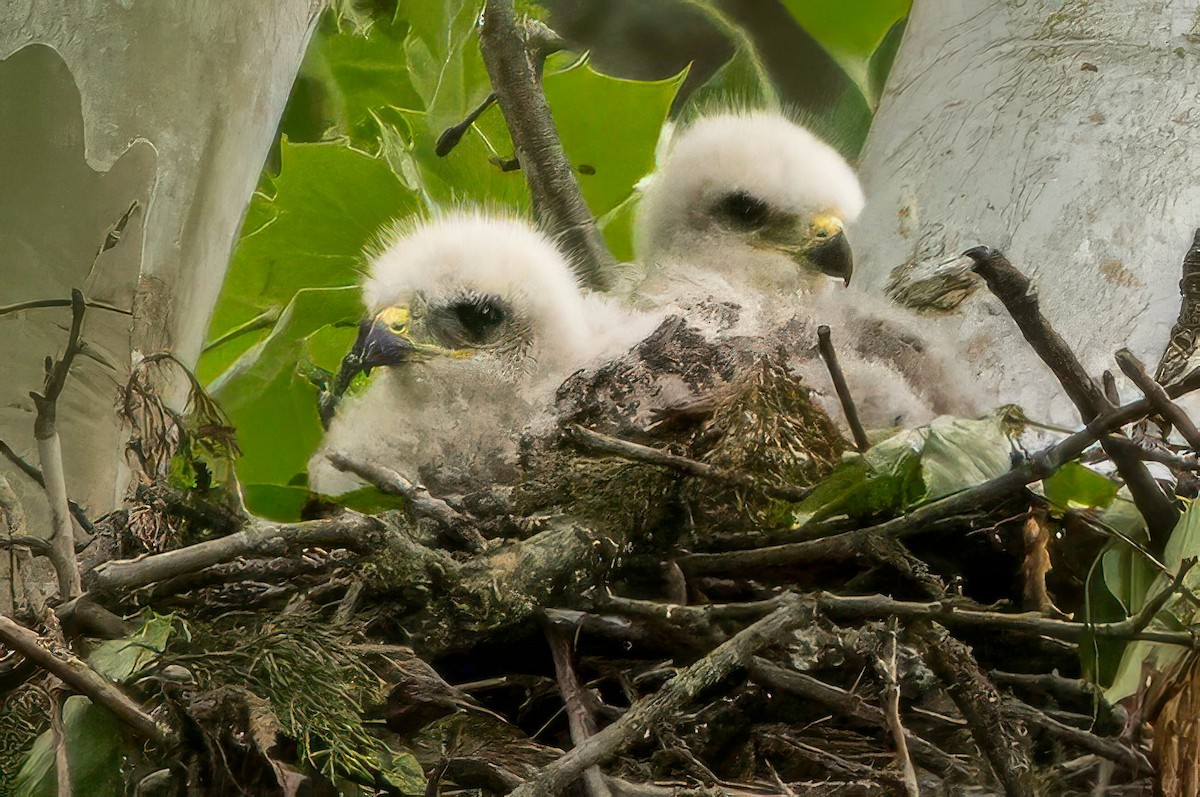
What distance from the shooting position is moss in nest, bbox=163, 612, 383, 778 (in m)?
0.64

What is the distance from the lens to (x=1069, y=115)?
80 centimetres

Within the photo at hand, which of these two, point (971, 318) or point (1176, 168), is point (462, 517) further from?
point (1176, 168)

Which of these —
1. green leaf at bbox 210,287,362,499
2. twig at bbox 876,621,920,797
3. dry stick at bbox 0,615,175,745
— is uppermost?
green leaf at bbox 210,287,362,499

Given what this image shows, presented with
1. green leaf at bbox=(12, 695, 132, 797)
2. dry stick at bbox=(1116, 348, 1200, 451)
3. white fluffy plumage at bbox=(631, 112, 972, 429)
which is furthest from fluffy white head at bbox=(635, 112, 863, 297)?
green leaf at bbox=(12, 695, 132, 797)

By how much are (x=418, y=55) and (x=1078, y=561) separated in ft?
1.95

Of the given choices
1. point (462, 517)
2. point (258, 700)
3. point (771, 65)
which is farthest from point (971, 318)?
point (258, 700)

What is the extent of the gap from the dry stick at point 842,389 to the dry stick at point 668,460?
0.05 m

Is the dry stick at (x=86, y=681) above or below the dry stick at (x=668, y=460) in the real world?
below

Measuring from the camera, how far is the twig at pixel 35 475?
2.64 feet

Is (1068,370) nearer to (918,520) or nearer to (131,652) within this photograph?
(918,520)

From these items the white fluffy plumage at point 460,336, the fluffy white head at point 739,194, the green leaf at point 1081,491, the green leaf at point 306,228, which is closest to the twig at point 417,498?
the white fluffy plumage at point 460,336

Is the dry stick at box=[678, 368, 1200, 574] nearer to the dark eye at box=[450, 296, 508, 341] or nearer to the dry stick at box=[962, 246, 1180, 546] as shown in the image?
the dry stick at box=[962, 246, 1180, 546]

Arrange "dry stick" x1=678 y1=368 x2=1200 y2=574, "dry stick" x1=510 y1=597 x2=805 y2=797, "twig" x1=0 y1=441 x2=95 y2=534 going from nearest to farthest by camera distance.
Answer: "dry stick" x1=510 y1=597 x2=805 y2=797, "dry stick" x1=678 y1=368 x2=1200 y2=574, "twig" x1=0 y1=441 x2=95 y2=534

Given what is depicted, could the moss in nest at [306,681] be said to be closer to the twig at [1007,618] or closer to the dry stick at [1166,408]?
the twig at [1007,618]
